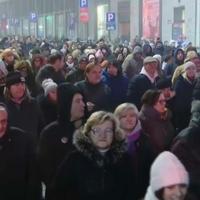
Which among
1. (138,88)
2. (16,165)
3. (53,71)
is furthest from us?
(53,71)

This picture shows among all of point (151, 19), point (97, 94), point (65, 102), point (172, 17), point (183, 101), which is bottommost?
point (183, 101)

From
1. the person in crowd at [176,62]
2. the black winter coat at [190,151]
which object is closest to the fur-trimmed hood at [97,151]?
the black winter coat at [190,151]

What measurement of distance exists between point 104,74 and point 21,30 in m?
70.9

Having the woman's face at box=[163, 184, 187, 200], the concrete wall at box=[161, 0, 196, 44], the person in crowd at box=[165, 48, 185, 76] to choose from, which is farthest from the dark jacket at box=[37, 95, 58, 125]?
the concrete wall at box=[161, 0, 196, 44]

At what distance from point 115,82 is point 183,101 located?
4.41 feet

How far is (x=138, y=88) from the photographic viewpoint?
1019 centimetres

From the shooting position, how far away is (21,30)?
8112cm

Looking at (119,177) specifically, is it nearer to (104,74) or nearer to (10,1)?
(104,74)

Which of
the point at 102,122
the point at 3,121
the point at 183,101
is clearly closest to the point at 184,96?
the point at 183,101

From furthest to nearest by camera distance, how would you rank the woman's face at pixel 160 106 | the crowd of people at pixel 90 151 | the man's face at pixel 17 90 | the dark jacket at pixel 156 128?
the man's face at pixel 17 90
the woman's face at pixel 160 106
the dark jacket at pixel 156 128
the crowd of people at pixel 90 151

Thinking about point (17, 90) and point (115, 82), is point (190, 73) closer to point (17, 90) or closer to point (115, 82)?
point (115, 82)

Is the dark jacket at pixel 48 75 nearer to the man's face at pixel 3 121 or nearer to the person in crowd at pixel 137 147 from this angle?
the person in crowd at pixel 137 147

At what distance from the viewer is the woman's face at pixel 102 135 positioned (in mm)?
5215

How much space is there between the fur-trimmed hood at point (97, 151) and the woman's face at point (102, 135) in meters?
0.04
